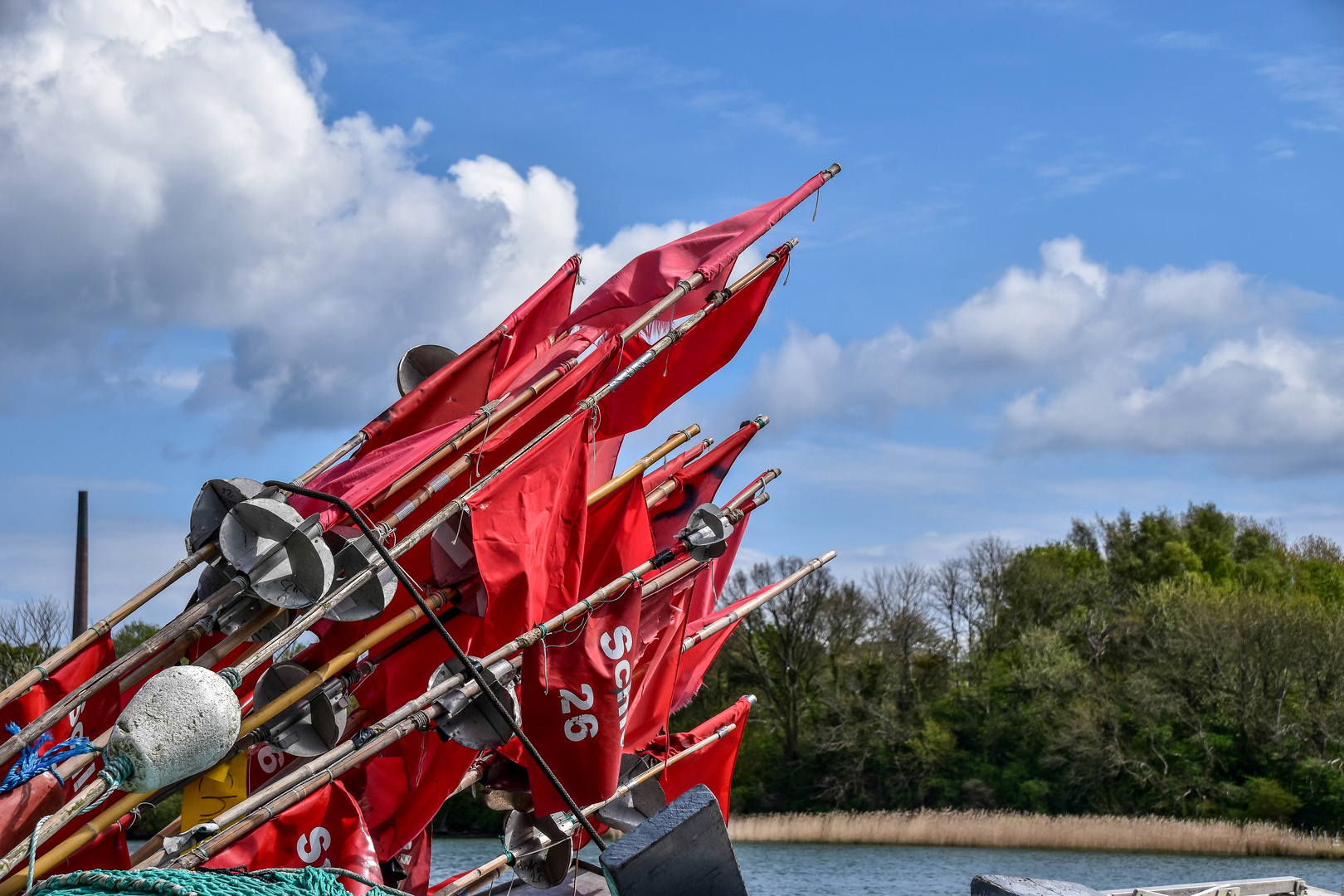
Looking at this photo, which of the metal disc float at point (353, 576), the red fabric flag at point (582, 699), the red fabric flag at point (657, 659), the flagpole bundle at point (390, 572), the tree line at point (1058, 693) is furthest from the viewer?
the tree line at point (1058, 693)

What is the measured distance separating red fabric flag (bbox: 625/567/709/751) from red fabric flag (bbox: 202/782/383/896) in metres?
3.53

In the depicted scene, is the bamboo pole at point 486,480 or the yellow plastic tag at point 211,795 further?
the bamboo pole at point 486,480

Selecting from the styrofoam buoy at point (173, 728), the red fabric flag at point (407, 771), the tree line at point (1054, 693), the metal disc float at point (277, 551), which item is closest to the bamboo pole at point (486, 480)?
the metal disc float at point (277, 551)

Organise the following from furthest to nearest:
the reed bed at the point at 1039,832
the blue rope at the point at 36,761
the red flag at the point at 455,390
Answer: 1. the reed bed at the point at 1039,832
2. the red flag at the point at 455,390
3. the blue rope at the point at 36,761

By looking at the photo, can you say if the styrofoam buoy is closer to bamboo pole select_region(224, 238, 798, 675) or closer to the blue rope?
the blue rope

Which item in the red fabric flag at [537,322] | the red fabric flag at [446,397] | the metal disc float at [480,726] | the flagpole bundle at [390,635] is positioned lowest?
the metal disc float at [480,726]

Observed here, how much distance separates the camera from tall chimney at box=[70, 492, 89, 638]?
21.0 m

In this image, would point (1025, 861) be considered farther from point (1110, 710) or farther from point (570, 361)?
point (570, 361)

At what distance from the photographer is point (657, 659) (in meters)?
13.0

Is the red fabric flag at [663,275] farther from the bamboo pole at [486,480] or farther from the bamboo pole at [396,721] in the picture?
the bamboo pole at [396,721]

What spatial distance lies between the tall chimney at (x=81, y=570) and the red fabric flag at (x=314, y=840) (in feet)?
A: 43.2

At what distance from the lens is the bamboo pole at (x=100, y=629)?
9664mm

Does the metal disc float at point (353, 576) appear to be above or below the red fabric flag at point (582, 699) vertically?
above

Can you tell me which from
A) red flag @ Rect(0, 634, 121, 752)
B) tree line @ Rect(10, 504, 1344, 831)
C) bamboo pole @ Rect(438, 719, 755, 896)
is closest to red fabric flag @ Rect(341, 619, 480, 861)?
bamboo pole @ Rect(438, 719, 755, 896)
